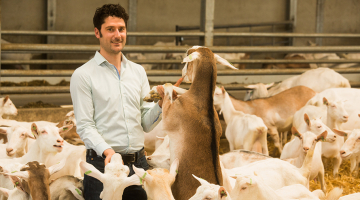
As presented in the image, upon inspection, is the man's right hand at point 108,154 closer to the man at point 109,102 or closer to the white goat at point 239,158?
the man at point 109,102

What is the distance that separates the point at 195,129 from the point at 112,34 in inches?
35.1

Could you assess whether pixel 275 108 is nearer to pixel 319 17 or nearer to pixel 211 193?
pixel 211 193

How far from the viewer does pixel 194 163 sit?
9.12ft

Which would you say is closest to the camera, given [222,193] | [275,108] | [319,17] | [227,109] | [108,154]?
[222,193]

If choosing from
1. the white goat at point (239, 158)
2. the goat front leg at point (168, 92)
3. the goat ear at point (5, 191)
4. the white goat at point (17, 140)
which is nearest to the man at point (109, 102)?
the goat front leg at point (168, 92)

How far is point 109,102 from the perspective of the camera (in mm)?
2898

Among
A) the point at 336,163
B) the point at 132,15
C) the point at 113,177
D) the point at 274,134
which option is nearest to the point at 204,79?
the point at 113,177

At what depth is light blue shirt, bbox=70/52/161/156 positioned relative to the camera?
2.82 metres

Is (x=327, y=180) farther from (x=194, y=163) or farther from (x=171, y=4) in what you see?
(x=171, y=4)

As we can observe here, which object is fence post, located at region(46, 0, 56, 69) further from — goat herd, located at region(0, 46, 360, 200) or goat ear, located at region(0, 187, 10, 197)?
goat ear, located at region(0, 187, 10, 197)

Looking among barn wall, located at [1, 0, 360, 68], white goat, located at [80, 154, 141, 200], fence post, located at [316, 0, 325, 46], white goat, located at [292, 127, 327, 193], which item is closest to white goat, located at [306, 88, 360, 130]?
white goat, located at [292, 127, 327, 193]

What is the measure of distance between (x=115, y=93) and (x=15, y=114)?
368cm

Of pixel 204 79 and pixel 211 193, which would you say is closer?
pixel 211 193

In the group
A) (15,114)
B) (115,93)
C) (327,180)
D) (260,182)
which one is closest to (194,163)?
(260,182)
